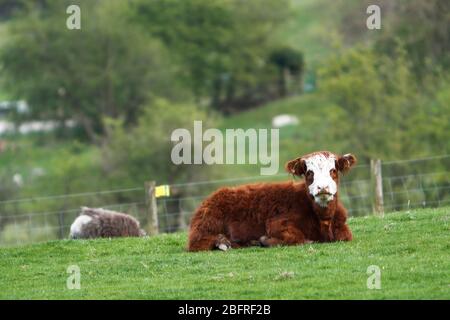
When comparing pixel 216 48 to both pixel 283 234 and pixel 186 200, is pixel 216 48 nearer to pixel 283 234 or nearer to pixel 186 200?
pixel 186 200

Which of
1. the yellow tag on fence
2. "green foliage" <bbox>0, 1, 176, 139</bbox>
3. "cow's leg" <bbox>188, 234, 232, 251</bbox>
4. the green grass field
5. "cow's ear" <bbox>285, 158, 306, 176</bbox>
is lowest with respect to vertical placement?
the green grass field

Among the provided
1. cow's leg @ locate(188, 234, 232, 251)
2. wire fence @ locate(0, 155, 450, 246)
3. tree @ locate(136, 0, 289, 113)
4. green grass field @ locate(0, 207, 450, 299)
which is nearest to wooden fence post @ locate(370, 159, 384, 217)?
wire fence @ locate(0, 155, 450, 246)

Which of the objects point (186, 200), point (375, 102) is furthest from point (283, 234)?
point (375, 102)

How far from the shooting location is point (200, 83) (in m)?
96.5

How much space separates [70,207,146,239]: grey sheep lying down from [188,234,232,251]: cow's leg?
15.7 ft

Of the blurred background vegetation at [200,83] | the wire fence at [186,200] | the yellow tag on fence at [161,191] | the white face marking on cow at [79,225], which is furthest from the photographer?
the blurred background vegetation at [200,83]

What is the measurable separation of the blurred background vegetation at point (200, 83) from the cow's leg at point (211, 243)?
104 ft

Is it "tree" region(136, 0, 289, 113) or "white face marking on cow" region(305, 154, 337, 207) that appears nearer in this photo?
"white face marking on cow" region(305, 154, 337, 207)

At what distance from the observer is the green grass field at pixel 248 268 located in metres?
13.5

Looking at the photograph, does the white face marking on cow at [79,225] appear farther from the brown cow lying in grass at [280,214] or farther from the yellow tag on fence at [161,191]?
the brown cow lying in grass at [280,214]

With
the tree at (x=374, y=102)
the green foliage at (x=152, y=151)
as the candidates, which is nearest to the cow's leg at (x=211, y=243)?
the tree at (x=374, y=102)

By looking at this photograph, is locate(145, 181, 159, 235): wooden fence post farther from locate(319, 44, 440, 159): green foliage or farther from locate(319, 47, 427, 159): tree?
locate(319, 44, 440, 159): green foliage

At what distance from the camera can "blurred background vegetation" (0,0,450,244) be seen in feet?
179

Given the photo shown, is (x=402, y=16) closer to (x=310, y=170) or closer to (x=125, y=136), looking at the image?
(x=125, y=136)
